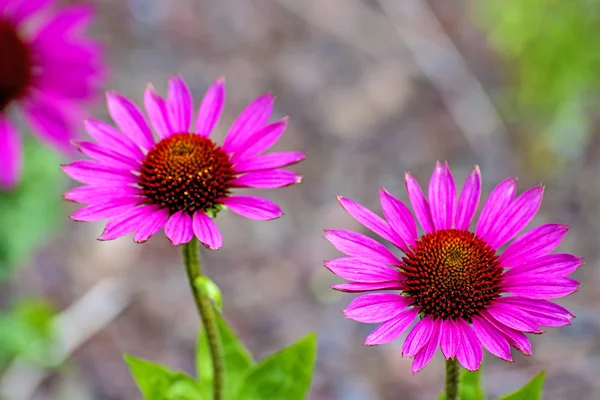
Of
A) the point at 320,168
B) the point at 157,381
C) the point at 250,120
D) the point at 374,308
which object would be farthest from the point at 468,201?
the point at 320,168

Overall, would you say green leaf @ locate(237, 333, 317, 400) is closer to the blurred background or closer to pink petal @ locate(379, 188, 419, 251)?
pink petal @ locate(379, 188, 419, 251)

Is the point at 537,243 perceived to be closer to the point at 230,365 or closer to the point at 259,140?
the point at 259,140

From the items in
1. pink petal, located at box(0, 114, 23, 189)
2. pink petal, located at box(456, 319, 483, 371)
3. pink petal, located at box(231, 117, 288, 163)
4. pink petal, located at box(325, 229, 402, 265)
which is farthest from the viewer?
pink petal, located at box(0, 114, 23, 189)

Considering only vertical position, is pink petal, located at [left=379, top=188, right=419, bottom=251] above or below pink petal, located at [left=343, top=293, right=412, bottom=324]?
above

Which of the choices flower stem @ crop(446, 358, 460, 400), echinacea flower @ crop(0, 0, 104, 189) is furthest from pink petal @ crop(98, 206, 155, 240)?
echinacea flower @ crop(0, 0, 104, 189)

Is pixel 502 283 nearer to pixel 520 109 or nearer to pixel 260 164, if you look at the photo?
pixel 260 164

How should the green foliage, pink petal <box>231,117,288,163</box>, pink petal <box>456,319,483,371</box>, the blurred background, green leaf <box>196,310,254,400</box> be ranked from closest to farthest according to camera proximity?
pink petal <box>456,319,483,371</box> → pink petal <box>231,117,288,163</box> → green leaf <box>196,310,254,400</box> → the green foliage → the blurred background

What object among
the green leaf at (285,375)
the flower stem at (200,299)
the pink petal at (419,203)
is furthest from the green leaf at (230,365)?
the pink petal at (419,203)
